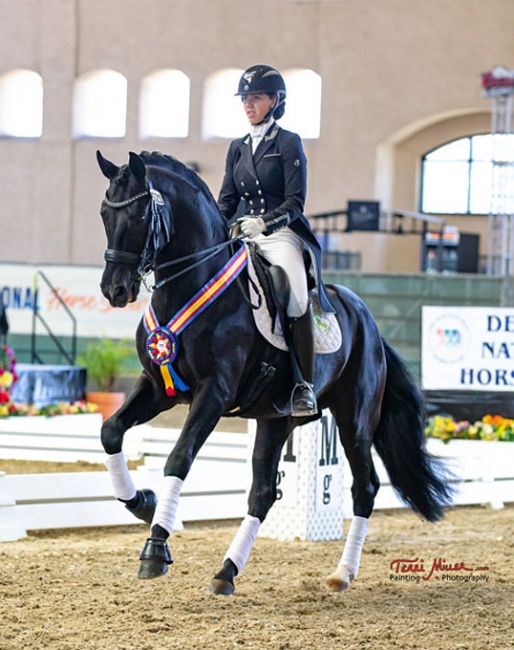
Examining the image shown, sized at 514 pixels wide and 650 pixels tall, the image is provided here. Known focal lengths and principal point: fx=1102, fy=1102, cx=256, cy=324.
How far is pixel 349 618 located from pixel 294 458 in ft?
7.46

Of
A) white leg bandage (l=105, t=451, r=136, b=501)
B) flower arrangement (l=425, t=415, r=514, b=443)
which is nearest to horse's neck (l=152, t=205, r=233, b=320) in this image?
white leg bandage (l=105, t=451, r=136, b=501)

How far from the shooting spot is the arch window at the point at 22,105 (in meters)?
24.3

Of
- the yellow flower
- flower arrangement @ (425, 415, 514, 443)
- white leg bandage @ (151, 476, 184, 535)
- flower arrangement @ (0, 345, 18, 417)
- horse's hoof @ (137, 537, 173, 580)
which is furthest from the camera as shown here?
the yellow flower

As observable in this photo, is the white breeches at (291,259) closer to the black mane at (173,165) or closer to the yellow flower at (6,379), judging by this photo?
the black mane at (173,165)

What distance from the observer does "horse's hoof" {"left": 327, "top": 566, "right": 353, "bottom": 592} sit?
5.08m

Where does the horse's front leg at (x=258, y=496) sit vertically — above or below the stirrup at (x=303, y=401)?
below

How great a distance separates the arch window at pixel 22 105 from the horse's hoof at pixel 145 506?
67.5ft

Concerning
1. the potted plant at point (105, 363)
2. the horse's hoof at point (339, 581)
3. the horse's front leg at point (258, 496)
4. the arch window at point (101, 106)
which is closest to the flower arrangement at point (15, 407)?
the potted plant at point (105, 363)

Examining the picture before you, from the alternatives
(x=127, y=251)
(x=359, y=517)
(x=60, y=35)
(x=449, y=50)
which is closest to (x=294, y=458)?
(x=359, y=517)

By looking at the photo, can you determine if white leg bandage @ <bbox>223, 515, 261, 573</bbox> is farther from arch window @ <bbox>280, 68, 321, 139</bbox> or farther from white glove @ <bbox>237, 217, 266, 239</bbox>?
arch window @ <bbox>280, 68, 321, 139</bbox>

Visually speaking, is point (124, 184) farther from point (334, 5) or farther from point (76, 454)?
point (334, 5)

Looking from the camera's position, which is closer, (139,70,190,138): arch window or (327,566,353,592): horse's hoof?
(327,566,353,592): horse's hoof

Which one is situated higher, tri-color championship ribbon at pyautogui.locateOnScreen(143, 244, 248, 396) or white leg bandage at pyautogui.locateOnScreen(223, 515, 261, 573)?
tri-color championship ribbon at pyautogui.locateOnScreen(143, 244, 248, 396)

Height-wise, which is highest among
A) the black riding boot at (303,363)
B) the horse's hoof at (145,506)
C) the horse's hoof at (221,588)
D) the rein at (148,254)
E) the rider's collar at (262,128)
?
the rider's collar at (262,128)
